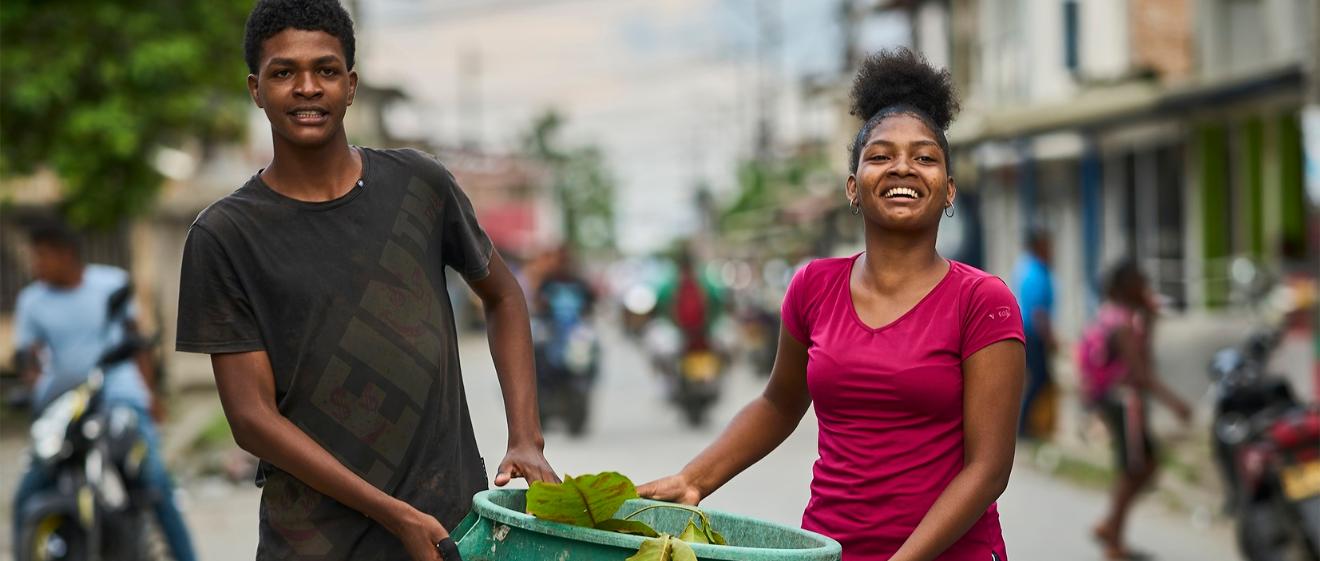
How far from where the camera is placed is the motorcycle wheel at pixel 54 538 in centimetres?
698

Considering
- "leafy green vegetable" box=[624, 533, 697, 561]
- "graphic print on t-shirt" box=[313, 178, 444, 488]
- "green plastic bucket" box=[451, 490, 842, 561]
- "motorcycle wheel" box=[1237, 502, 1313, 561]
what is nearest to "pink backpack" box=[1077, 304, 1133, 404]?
"motorcycle wheel" box=[1237, 502, 1313, 561]

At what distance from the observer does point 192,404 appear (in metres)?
18.6

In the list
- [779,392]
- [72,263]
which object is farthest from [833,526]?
[72,263]

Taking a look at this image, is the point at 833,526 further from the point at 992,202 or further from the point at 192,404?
the point at 992,202

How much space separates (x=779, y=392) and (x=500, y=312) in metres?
0.59

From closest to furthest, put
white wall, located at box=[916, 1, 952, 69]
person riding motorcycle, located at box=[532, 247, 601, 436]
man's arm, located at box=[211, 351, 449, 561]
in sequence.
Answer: man's arm, located at box=[211, 351, 449, 561]
person riding motorcycle, located at box=[532, 247, 601, 436]
white wall, located at box=[916, 1, 952, 69]

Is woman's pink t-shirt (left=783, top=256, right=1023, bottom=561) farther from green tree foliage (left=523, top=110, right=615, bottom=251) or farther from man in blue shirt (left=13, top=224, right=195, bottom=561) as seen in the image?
green tree foliage (left=523, top=110, right=615, bottom=251)

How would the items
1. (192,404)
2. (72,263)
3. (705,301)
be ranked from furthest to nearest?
(192,404) < (705,301) < (72,263)

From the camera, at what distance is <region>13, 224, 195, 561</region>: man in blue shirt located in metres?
7.37

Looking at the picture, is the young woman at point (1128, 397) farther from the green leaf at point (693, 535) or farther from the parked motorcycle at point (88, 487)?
the green leaf at point (693, 535)

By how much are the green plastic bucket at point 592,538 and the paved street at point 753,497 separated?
233 inches

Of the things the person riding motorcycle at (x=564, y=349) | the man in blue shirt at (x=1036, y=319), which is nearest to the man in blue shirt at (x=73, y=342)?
the man in blue shirt at (x=1036, y=319)

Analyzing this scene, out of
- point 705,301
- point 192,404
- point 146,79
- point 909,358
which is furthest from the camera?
point 192,404

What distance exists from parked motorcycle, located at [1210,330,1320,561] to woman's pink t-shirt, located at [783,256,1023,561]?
4.17m
